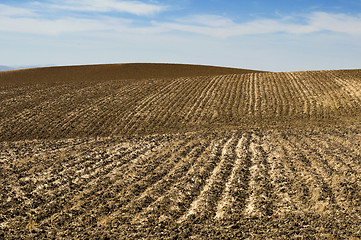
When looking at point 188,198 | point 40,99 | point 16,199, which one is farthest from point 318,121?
point 40,99

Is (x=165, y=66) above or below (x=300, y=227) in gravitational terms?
above

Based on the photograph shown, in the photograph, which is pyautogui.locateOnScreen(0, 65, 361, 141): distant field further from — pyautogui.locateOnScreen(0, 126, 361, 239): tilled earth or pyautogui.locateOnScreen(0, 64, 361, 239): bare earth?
pyautogui.locateOnScreen(0, 126, 361, 239): tilled earth

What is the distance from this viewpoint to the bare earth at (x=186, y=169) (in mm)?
6312

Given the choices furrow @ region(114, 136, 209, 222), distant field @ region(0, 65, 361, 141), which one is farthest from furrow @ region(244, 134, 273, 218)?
distant field @ region(0, 65, 361, 141)

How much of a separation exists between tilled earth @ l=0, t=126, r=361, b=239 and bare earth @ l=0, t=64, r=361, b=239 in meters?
0.03

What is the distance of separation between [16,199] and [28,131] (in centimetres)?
1044

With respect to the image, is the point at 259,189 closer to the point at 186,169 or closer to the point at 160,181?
the point at 186,169

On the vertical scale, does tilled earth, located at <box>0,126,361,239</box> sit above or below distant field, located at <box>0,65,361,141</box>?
below

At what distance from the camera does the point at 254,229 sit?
237 inches

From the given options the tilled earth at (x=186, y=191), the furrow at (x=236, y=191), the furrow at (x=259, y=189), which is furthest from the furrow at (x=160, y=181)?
the furrow at (x=259, y=189)

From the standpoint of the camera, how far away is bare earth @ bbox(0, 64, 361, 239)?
20.7ft

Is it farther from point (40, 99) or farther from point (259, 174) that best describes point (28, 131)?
point (259, 174)

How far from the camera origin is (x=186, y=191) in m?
7.86

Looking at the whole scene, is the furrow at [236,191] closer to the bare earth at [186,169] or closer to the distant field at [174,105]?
the bare earth at [186,169]
